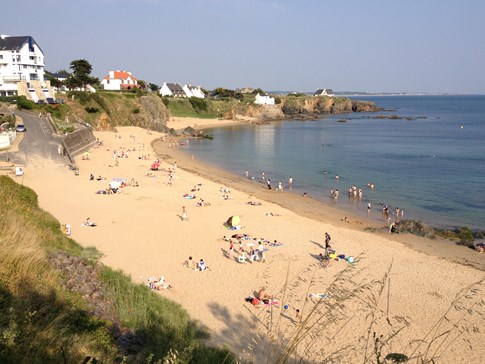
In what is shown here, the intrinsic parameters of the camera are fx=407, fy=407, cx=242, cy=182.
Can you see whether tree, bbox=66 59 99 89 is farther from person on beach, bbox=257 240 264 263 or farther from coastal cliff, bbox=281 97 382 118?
coastal cliff, bbox=281 97 382 118

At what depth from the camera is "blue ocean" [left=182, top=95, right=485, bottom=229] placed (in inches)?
1072

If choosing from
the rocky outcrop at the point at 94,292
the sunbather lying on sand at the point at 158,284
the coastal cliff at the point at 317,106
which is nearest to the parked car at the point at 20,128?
the sunbather lying on sand at the point at 158,284

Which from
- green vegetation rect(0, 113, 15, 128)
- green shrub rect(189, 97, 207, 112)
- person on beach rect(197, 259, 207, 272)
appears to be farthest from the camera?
green shrub rect(189, 97, 207, 112)

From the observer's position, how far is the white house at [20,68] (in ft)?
172

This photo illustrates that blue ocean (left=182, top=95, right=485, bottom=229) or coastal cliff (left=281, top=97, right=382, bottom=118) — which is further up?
coastal cliff (left=281, top=97, right=382, bottom=118)

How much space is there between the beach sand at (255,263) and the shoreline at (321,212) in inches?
3.5

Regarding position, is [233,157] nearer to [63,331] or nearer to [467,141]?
[467,141]

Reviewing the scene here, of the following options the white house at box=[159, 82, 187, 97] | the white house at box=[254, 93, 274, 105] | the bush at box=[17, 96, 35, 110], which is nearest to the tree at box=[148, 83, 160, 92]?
the white house at box=[159, 82, 187, 97]

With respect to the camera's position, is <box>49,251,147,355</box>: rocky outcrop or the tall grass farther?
<box>49,251,147,355</box>: rocky outcrop

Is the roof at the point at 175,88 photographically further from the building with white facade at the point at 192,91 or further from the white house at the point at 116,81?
the white house at the point at 116,81

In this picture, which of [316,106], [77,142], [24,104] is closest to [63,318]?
[77,142]

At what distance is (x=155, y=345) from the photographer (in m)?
5.99

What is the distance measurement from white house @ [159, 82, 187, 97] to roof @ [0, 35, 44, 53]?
168 ft

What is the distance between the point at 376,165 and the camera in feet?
137
